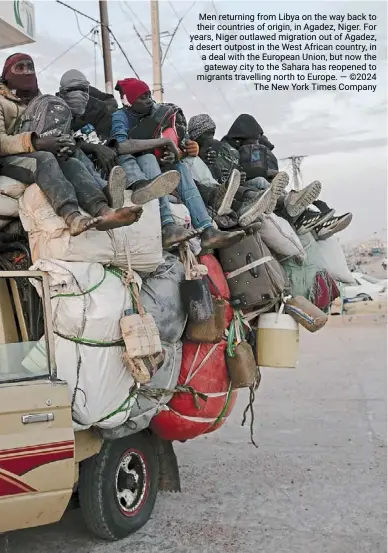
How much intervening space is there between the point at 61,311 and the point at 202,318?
120cm

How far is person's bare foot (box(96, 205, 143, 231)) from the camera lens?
14.1 feet

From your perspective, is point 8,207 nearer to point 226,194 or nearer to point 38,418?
point 38,418

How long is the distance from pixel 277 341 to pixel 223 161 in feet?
6.98

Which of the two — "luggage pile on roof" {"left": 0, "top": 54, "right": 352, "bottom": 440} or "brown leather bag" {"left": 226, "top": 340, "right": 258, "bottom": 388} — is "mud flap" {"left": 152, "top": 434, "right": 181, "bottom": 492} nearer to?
"luggage pile on roof" {"left": 0, "top": 54, "right": 352, "bottom": 440}

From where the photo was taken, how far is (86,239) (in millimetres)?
4539

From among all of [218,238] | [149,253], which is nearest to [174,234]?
[149,253]

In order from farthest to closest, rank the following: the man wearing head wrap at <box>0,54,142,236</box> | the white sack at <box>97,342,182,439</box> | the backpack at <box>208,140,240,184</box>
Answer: the backpack at <box>208,140,240,184</box> → the white sack at <box>97,342,182,439</box> → the man wearing head wrap at <box>0,54,142,236</box>

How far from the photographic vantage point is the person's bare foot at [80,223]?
4273 millimetres

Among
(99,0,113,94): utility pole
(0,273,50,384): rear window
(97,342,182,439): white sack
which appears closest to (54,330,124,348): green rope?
(0,273,50,384): rear window

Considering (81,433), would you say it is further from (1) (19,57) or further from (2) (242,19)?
(2) (242,19)

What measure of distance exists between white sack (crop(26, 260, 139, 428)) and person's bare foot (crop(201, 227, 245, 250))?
1.23 metres

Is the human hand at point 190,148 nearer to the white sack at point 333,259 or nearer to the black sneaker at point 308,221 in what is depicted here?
the black sneaker at point 308,221

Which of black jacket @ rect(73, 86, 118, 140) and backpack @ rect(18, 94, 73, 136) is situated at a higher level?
black jacket @ rect(73, 86, 118, 140)

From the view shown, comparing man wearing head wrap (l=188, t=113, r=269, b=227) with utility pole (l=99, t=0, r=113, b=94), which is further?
utility pole (l=99, t=0, r=113, b=94)
